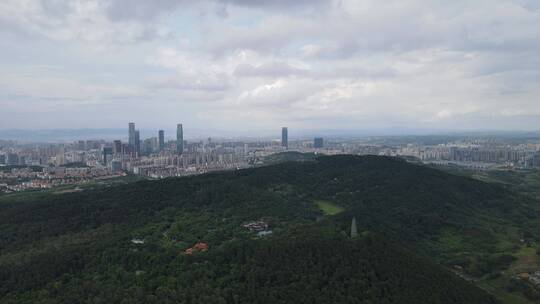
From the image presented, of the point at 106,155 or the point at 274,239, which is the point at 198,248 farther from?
the point at 106,155

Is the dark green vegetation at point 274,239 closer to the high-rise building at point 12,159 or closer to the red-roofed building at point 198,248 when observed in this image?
the red-roofed building at point 198,248

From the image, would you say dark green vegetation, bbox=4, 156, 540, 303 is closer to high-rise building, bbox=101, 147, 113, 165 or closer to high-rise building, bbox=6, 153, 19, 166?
high-rise building, bbox=101, 147, 113, 165

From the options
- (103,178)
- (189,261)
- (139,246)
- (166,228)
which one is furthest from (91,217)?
(103,178)

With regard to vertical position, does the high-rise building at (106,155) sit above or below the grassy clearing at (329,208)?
above

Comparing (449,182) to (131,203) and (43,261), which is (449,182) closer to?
(131,203)

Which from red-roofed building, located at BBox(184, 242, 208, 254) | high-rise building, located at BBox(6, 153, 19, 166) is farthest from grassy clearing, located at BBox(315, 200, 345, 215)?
high-rise building, located at BBox(6, 153, 19, 166)

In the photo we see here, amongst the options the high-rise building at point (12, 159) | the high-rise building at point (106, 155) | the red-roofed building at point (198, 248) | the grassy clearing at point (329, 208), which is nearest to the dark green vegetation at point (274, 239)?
the red-roofed building at point (198, 248)

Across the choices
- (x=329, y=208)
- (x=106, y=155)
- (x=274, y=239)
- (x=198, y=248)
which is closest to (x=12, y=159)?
(x=106, y=155)
